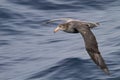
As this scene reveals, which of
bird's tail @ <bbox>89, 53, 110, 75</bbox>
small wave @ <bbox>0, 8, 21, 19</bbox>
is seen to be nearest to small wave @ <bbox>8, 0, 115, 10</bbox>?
small wave @ <bbox>0, 8, 21, 19</bbox>

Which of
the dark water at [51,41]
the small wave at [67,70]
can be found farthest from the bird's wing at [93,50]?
the small wave at [67,70]

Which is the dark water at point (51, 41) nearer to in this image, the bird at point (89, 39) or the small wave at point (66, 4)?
the small wave at point (66, 4)

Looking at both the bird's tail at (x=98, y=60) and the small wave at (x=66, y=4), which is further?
the small wave at (x=66, y=4)

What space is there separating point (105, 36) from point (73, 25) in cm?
500

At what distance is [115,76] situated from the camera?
13570 millimetres

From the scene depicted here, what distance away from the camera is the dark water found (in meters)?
14.5

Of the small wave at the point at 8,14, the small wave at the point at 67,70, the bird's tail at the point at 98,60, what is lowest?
the small wave at the point at 67,70

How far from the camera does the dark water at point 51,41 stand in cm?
1449

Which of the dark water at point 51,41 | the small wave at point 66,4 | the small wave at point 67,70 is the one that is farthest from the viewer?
the small wave at point 66,4

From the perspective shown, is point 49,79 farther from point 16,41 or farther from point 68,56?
point 16,41

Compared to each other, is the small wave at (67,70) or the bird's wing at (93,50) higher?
the bird's wing at (93,50)

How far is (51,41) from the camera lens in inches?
683

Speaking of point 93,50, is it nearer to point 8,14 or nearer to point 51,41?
point 51,41

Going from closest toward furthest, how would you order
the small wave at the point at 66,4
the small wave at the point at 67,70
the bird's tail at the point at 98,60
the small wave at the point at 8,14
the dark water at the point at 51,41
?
the bird's tail at the point at 98,60 < the small wave at the point at 67,70 < the dark water at the point at 51,41 < the small wave at the point at 8,14 < the small wave at the point at 66,4
